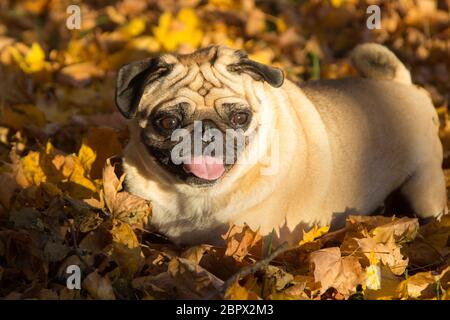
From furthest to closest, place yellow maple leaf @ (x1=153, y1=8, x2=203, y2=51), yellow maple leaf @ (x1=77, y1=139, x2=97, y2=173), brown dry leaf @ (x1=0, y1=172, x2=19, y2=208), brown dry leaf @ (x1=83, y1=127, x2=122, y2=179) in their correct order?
yellow maple leaf @ (x1=153, y1=8, x2=203, y2=51)
brown dry leaf @ (x1=83, y1=127, x2=122, y2=179)
yellow maple leaf @ (x1=77, y1=139, x2=97, y2=173)
brown dry leaf @ (x1=0, y1=172, x2=19, y2=208)

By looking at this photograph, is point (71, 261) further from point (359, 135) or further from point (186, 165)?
point (359, 135)

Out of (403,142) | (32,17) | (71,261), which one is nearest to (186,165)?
(71,261)

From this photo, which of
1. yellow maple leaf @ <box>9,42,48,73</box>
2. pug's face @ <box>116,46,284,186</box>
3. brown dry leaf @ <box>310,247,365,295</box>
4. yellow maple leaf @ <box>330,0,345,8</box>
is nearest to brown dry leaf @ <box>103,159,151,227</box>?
pug's face @ <box>116,46,284,186</box>

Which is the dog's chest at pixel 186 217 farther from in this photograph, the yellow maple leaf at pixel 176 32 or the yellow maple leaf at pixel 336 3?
the yellow maple leaf at pixel 336 3

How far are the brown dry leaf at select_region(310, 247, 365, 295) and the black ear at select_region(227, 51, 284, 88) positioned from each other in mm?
666

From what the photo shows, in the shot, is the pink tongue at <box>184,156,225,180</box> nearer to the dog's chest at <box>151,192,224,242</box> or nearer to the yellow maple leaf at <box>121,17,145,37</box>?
the dog's chest at <box>151,192,224,242</box>

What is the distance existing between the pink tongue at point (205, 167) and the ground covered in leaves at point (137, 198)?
22cm

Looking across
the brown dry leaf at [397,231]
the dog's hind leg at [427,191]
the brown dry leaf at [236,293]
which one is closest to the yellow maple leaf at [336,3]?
the dog's hind leg at [427,191]

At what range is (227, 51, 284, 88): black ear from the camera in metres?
3.04

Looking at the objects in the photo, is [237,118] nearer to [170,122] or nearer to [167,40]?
[170,122]

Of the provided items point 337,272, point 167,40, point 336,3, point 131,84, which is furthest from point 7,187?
point 336,3

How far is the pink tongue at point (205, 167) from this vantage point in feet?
9.94

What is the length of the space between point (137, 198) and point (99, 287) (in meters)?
0.63

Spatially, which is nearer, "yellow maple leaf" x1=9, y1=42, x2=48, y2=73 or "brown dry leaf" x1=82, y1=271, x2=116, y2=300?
"brown dry leaf" x1=82, y1=271, x2=116, y2=300
